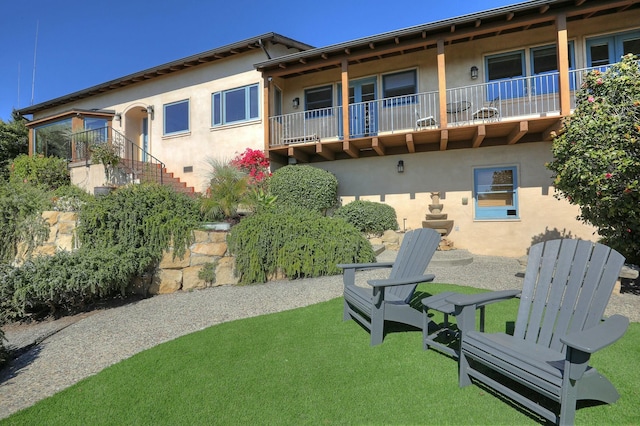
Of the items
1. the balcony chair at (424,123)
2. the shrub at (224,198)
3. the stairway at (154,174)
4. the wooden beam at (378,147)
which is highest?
the balcony chair at (424,123)

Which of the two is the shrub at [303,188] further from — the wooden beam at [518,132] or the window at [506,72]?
the window at [506,72]

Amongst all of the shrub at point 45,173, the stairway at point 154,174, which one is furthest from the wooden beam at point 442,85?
the shrub at point 45,173

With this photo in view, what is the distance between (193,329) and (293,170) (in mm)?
6372

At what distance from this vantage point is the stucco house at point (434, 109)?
8414 mm

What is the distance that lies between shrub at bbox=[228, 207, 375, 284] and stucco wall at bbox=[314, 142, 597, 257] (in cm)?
429

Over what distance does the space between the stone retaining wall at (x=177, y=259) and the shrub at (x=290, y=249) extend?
254 mm

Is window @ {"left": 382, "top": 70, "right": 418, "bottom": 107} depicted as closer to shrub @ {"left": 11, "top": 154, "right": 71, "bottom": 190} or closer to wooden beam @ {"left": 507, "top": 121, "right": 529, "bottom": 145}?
wooden beam @ {"left": 507, "top": 121, "right": 529, "bottom": 145}

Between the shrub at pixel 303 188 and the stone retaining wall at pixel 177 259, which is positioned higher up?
the shrub at pixel 303 188

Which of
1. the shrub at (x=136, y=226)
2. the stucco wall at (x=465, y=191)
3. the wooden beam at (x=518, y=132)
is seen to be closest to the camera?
the shrub at (x=136, y=226)

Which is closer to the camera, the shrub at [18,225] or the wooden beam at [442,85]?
the shrub at [18,225]

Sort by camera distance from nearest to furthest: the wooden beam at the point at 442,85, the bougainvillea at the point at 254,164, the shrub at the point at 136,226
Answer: the shrub at the point at 136,226
the wooden beam at the point at 442,85
the bougainvillea at the point at 254,164

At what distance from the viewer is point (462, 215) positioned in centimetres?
947

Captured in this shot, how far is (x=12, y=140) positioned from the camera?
18.4 m

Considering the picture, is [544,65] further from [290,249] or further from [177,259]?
[177,259]
